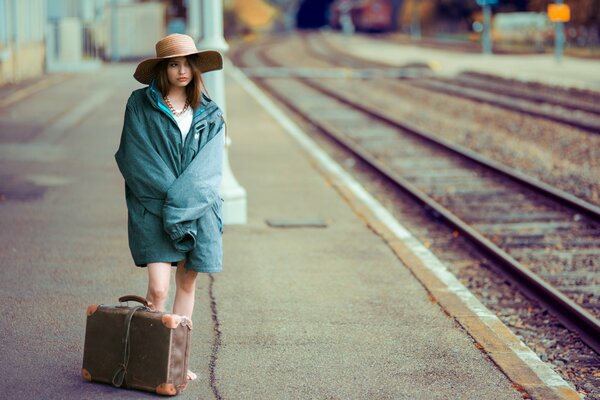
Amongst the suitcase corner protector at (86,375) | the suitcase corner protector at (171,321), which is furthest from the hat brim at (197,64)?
the suitcase corner protector at (86,375)

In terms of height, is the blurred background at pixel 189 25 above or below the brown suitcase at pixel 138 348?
above

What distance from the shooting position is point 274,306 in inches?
265

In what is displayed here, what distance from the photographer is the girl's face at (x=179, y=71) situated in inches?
196

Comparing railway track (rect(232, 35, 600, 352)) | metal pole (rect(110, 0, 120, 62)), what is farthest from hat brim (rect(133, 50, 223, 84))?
metal pole (rect(110, 0, 120, 62))

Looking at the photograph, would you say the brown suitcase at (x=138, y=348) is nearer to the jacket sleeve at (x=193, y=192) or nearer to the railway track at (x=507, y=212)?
the jacket sleeve at (x=193, y=192)

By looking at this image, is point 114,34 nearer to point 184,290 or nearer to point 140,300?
point 184,290

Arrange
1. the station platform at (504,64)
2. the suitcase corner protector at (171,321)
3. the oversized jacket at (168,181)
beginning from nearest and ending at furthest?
the suitcase corner protector at (171,321)
the oversized jacket at (168,181)
the station platform at (504,64)

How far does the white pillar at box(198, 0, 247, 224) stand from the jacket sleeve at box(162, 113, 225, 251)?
3.95 metres

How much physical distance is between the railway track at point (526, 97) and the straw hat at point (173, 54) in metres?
14.1

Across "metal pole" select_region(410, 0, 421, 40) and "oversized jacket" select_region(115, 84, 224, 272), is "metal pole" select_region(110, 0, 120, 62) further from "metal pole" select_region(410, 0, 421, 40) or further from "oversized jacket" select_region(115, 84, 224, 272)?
"metal pole" select_region(410, 0, 421, 40)

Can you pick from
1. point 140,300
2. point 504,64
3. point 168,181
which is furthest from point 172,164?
point 504,64

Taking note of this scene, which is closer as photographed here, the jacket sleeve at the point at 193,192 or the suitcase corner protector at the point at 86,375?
the jacket sleeve at the point at 193,192

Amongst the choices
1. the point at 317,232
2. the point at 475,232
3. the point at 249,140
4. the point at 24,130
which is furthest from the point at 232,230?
the point at 24,130

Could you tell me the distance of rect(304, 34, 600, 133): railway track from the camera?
2083 centimetres
